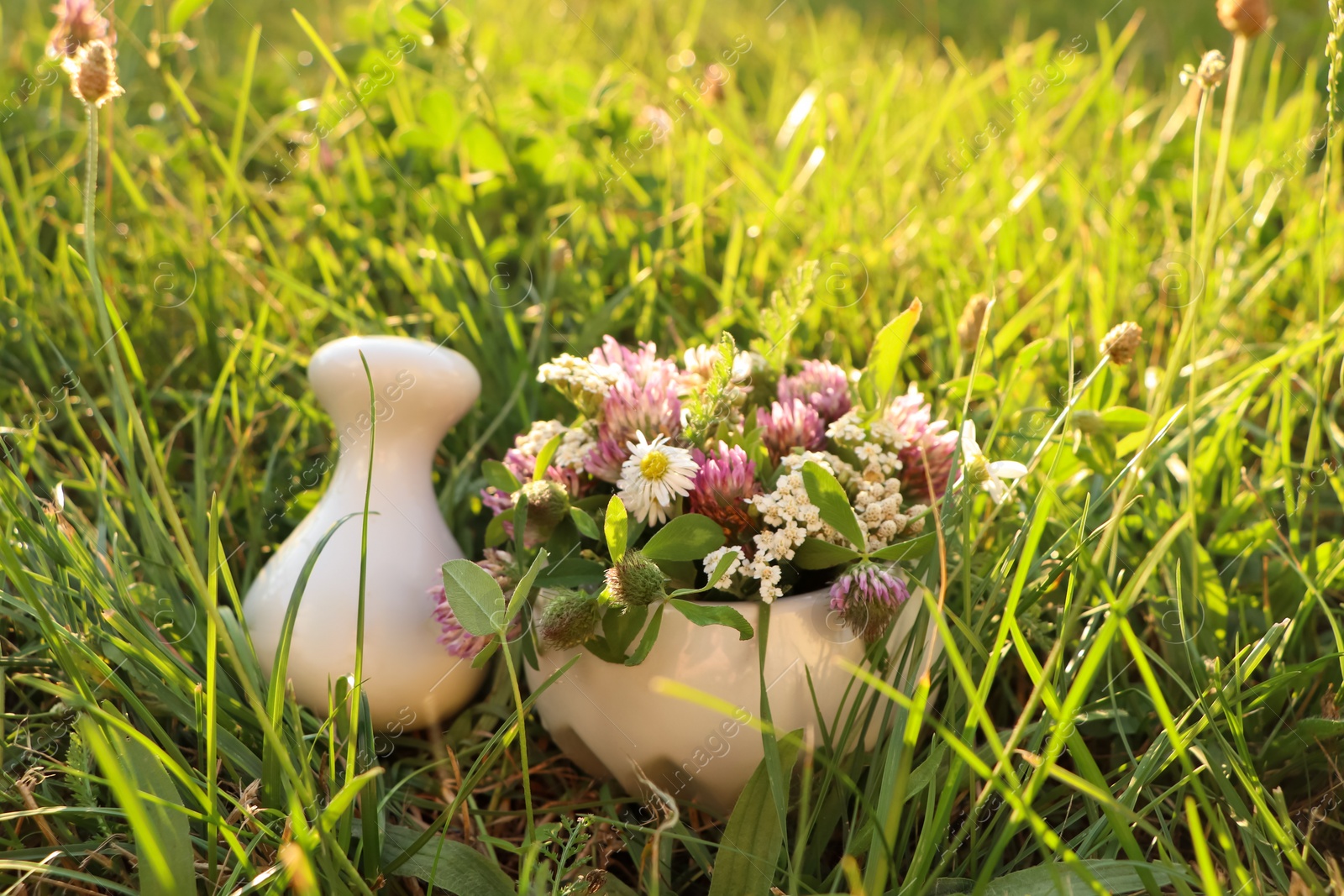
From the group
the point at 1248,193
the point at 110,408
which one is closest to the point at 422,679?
the point at 110,408

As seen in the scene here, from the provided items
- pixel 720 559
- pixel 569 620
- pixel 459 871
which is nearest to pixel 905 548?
pixel 720 559

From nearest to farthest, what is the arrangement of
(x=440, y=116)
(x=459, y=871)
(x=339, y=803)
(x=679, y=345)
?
(x=339, y=803) < (x=459, y=871) < (x=679, y=345) < (x=440, y=116)

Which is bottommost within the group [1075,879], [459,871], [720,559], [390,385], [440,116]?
[1075,879]

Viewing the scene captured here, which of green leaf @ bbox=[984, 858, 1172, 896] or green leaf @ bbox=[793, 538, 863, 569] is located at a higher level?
green leaf @ bbox=[793, 538, 863, 569]

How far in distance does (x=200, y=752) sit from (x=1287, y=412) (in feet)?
3.33

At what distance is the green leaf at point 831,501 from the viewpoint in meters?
0.70

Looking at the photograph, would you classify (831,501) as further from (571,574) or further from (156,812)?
(156,812)

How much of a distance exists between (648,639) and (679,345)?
582mm

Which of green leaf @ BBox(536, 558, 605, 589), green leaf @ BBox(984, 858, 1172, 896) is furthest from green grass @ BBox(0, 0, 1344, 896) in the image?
green leaf @ BBox(536, 558, 605, 589)

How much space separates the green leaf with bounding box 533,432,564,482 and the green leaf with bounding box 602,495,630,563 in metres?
0.11

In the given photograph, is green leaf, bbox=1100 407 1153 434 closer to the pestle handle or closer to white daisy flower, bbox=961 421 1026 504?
white daisy flower, bbox=961 421 1026 504

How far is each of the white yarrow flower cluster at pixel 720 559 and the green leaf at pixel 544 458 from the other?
0.17 meters

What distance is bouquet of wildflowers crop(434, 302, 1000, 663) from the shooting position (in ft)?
2.27

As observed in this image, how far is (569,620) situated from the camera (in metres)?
0.68
